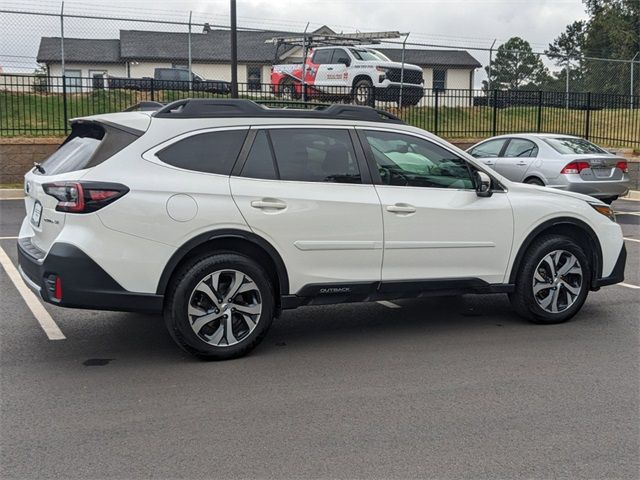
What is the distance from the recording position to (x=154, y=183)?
516 cm

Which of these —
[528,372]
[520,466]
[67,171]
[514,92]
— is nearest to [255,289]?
[67,171]

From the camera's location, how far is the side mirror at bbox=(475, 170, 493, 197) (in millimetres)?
6137

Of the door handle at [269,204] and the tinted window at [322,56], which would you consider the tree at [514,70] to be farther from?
the door handle at [269,204]

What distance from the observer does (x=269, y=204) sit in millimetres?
5422

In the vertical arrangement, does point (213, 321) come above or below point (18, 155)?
below

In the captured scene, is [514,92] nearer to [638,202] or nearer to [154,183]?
[638,202]

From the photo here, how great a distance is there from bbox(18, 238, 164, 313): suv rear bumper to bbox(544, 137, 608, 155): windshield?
1037cm

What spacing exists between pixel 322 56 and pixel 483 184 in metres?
20.1

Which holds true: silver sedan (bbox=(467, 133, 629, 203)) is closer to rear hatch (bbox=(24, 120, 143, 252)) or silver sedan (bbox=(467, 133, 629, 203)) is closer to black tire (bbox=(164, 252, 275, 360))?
black tire (bbox=(164, 252, 275, 360))

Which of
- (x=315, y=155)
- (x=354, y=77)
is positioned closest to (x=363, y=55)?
(x=354, y=77)

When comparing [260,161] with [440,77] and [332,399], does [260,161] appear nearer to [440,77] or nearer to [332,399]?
[332,399]

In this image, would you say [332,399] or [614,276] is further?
[614,276]

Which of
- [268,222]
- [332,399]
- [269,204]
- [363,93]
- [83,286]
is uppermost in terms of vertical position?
[363,93]

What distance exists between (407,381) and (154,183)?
212cm
